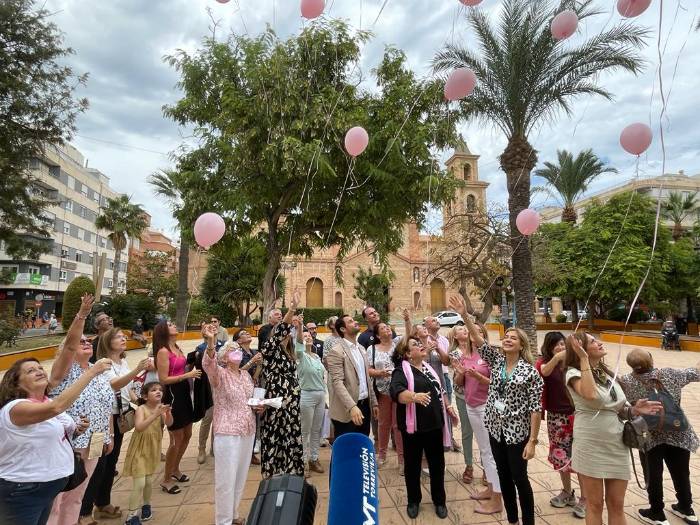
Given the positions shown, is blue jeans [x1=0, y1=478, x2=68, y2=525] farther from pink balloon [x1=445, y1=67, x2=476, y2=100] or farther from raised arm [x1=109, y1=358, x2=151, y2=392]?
pink balloon [x1=445, y1=67, x2=476, y2=100]

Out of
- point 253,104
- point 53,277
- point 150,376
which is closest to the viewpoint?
point 150,376

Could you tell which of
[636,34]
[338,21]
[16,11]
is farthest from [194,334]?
[636,34]

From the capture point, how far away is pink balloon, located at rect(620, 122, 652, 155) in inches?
163

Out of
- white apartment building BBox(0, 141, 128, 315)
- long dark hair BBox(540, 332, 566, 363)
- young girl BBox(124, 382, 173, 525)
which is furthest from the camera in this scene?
white apartment building BBox(0, 141, 128, 315)

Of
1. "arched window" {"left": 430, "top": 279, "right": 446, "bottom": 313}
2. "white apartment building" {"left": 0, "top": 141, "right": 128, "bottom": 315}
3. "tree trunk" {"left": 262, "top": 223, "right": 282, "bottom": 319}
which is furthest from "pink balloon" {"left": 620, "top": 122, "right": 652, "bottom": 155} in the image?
"arched window" {"left": 430, "top": 279, "right": 446, "bottom": 313}

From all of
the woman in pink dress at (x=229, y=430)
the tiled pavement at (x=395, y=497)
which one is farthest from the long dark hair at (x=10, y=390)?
the tiled pavement at (x=395, y=497)

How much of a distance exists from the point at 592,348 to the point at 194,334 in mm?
25661

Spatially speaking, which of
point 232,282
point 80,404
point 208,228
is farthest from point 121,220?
point 80,404

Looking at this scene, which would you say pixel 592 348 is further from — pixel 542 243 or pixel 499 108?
pixel 542 243

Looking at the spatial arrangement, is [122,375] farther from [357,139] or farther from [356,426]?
[357,139]

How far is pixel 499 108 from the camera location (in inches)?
387

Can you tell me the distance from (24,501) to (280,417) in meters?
1.90

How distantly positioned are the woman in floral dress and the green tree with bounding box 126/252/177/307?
30.7 meters

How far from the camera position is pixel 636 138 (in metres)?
4.19
